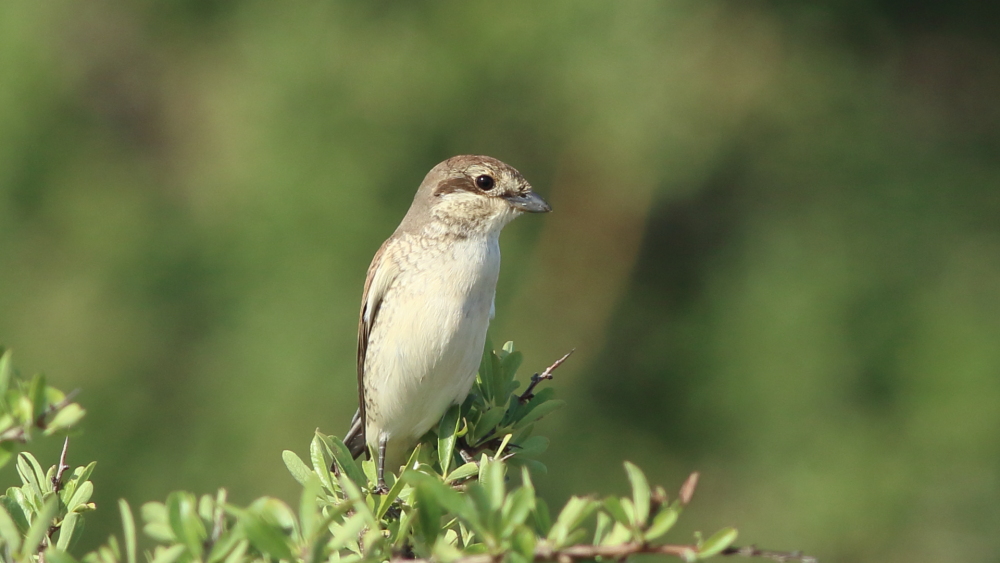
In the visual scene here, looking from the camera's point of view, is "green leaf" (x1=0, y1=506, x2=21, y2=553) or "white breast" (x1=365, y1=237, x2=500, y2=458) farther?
"white breast" (x1=365, y1=237, x2=500, y2=458)

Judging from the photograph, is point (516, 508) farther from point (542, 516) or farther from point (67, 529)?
point (67, 529)

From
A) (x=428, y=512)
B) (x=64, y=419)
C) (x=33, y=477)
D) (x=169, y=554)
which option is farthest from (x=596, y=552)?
(x=33, y=477)

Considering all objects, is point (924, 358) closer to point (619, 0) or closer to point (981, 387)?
point (981, 387)

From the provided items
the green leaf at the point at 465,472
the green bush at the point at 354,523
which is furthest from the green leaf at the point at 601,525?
the green leaf at the point at 465,472

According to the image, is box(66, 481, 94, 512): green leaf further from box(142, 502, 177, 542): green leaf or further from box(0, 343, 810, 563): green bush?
box(142, 502, 177, 542): green leaf

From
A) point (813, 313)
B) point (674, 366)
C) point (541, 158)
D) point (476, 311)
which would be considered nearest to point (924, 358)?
point (813, 313)

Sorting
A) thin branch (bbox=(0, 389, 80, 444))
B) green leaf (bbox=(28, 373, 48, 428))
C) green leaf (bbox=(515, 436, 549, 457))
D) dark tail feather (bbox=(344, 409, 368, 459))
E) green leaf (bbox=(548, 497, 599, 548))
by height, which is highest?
green leaf (bbox=(28, 373, 48, 428))

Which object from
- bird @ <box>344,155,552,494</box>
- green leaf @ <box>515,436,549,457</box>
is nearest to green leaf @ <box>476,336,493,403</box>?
bird @ <box>344,155,552,494</box>
